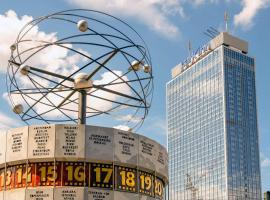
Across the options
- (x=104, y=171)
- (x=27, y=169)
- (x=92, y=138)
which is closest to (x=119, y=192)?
(x=104, y=171)

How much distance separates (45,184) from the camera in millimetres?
24406

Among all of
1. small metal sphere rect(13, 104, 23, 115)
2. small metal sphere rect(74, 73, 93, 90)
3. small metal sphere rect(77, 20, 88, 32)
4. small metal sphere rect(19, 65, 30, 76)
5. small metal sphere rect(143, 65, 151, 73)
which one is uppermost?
small metal sphere rect(77, 20, 88, 32)

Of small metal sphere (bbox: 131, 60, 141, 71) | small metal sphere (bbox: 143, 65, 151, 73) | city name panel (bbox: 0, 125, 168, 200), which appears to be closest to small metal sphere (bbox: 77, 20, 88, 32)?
small metal sphere (bbox: 131, 60, 141, 71)

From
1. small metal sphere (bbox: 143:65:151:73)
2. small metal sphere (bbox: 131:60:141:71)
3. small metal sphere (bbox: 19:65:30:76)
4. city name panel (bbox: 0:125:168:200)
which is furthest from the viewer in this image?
small metal sphere (bbox: 143:65:151:73)

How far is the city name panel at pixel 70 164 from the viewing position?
24.3 metres

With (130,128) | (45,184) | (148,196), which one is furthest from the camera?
(130,128)

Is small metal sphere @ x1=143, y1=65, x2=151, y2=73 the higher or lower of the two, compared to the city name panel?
higher

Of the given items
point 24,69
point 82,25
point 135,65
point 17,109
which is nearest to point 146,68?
point 135,65

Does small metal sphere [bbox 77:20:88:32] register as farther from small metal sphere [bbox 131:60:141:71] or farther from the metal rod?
small metal sphere [bbox 131:60:141:71]

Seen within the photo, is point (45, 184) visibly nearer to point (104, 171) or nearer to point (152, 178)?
point (104, 171)

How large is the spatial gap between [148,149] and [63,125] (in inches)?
181

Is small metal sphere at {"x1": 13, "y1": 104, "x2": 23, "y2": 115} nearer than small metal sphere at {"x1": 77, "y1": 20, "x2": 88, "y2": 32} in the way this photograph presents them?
No

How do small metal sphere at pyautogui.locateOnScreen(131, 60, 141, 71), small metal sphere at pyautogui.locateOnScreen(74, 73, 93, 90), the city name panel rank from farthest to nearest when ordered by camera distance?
small metal sphere at pyautogui.locateOnScreen(131, 60, 141, 71), small metal sphere at pyautogui.locateOnScreen(74, 73, 93, 90), the city name panel

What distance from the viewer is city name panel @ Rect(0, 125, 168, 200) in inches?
957
